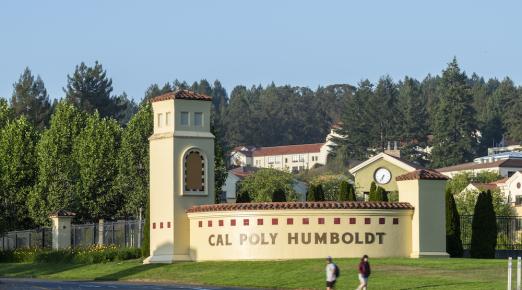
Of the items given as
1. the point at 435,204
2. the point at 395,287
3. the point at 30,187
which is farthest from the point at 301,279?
the point at 30,187

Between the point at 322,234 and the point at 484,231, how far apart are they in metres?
8.80

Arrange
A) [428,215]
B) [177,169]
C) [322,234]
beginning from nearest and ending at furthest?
[322,234], [428,215], [177,169]

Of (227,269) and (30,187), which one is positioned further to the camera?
(30,187)

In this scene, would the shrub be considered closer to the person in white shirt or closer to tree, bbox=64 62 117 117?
the person in white shirt

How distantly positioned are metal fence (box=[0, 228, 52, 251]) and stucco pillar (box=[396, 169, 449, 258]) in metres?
30.5

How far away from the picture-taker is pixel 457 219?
61.3 meters

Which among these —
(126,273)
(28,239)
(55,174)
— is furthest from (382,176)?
(126,273)

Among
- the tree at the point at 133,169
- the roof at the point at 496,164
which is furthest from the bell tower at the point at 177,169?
the roof at the point at 496,164

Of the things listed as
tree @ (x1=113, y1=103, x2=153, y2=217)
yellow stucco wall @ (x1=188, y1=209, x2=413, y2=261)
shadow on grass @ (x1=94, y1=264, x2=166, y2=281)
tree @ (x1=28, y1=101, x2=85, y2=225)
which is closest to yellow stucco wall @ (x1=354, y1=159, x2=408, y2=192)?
tree @ (x1=113, y1=103, x2=153, y2=217)

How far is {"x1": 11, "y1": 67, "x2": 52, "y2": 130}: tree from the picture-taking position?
171 meters

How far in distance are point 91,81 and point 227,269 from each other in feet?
413

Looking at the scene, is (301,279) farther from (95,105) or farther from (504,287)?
(95,105)

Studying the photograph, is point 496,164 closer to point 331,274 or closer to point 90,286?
point 90,286

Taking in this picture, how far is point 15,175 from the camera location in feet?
303
